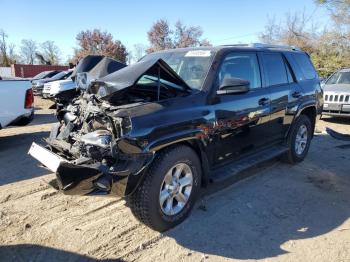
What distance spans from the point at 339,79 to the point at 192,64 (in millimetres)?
8818

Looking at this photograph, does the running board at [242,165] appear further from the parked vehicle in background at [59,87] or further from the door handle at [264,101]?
the parked vehicle in background at [59,87]

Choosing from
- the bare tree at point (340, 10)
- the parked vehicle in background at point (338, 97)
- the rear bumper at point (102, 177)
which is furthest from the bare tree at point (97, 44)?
the rear bumper at point (102, 177)

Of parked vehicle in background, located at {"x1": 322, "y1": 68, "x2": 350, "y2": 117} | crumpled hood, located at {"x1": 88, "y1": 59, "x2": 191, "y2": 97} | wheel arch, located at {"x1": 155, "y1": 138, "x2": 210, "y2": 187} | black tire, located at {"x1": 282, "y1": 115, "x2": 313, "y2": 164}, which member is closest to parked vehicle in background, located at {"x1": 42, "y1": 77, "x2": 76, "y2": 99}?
crumpled hood, located at {"x1": 88, "y1": 59, "x2": 191, "y2": 97}

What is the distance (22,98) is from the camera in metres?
7.24

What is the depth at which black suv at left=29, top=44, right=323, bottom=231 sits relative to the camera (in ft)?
10.7

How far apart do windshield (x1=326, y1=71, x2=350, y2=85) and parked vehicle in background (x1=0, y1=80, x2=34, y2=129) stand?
950 centimetres

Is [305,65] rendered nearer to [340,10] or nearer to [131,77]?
[131,77]

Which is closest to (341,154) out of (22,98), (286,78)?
(286,78)

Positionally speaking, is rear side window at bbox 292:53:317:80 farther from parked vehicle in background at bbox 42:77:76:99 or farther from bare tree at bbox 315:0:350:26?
bare tree at bbox 315:0:350:26

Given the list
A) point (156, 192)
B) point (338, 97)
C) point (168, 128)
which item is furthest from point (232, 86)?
point (338, 97)

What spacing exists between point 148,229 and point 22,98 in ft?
16.1

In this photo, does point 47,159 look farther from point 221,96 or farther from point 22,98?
point 22,98

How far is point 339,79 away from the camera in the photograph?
1143cm

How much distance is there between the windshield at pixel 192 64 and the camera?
13.7ft
